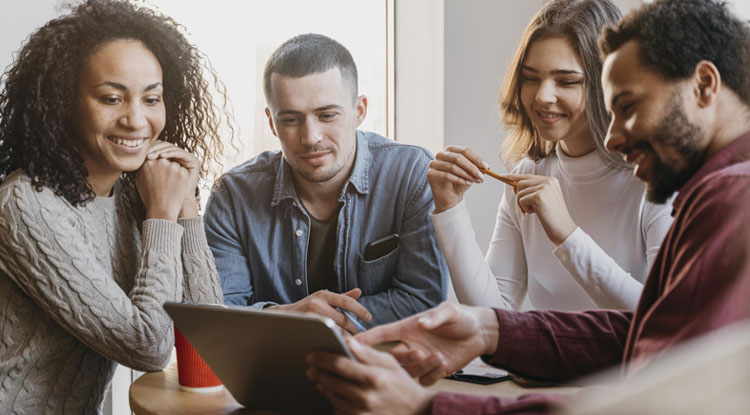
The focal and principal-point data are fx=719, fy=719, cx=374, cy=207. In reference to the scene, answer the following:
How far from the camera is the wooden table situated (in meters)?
1.13

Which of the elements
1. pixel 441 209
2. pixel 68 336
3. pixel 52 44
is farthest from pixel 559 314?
pixel 52 44

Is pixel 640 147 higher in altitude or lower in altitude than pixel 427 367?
higher

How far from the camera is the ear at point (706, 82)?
0.92m

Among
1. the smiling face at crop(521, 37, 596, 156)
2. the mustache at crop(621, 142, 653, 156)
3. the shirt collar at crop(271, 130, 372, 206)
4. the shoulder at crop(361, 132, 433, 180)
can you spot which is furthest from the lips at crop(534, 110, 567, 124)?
the mustache at crop(621, 142, 653, 156)

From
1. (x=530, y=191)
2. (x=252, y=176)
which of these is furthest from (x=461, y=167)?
(x=252, y=176)

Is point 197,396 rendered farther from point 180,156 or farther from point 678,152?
point 678,152

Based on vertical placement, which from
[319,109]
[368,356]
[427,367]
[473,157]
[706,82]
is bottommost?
[427,367]

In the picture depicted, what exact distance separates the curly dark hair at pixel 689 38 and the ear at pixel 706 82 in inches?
0.4

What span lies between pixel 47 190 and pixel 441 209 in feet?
2.89

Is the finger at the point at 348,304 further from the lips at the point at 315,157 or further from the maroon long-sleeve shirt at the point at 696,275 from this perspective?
the maroon long-sleeve shirt at the point at 696,275

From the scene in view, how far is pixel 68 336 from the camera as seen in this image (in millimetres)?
1413

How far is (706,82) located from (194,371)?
2.96ft

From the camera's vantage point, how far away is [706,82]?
Result: 0.92 metres

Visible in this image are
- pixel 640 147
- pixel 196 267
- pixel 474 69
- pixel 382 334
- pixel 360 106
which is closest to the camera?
pixel 640 147
